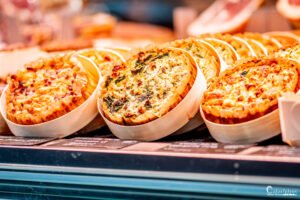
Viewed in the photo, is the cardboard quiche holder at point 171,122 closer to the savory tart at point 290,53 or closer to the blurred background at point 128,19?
the savory tart at point 290,53

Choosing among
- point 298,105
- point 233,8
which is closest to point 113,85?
point 298,105

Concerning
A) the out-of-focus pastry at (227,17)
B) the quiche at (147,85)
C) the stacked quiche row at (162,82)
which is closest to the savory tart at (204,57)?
the stacked quiche row at (162,82)

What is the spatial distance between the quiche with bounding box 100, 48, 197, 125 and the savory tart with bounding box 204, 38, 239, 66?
10.6 inches

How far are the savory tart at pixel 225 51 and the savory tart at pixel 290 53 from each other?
0.76 ft

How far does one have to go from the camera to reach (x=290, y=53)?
7.90 ft

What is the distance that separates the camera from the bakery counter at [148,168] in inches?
74.9

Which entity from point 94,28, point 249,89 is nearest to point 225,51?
point 249,89

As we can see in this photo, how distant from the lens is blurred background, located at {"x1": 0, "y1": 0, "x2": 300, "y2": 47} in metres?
4.99

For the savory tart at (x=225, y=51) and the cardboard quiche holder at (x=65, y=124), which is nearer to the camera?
the cardboard quiche holder at (x=65, y=124)

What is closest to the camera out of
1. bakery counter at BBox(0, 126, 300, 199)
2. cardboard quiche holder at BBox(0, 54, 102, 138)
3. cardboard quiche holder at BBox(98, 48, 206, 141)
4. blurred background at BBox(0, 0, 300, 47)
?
bakery counter at BBox(0, 126, 300, 199)

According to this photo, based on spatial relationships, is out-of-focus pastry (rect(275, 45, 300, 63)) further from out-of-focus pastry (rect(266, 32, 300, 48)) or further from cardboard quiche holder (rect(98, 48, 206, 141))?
out-of-focus pastry (rect(266, 32, 300, 48))

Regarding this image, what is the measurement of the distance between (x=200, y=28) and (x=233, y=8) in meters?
0.31

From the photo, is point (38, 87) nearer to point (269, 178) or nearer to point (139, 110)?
point (139, 110)

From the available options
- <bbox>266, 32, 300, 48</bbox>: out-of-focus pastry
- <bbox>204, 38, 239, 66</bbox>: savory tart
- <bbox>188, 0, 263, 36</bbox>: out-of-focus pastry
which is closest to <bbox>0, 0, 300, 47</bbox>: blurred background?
<bbox>188, 0, 263, 36</bbox>: out-of-focus pastry
